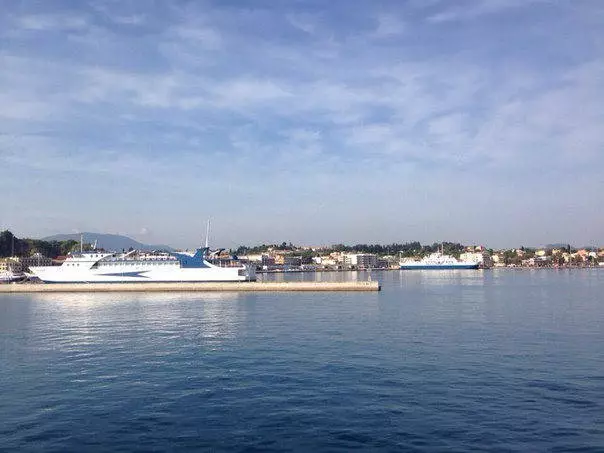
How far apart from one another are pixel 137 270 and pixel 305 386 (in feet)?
211

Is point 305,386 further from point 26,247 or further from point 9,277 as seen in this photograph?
point 26,247

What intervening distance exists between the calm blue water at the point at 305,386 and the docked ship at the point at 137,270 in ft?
136

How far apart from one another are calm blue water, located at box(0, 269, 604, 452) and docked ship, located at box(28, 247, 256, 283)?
41.5 m

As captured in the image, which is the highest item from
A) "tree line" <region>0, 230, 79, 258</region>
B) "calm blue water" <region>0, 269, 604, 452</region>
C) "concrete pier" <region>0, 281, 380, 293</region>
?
"tree line" <region>0, 230, 79, 258</region>

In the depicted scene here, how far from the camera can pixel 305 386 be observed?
17.3 m

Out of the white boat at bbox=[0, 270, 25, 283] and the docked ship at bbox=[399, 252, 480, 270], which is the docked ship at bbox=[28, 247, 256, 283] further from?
the docked ship at bbox=[399, 252, 480, 270]

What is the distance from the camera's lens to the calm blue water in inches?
499

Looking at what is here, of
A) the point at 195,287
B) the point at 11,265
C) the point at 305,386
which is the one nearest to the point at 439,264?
the point at 195,287

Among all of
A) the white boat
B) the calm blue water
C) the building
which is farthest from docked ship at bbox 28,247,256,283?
the building

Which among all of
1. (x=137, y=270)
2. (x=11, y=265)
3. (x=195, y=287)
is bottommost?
(x=195, y=287)

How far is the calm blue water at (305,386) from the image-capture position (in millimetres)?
12672

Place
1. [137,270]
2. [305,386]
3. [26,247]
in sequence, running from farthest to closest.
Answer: [26,247] < [137,270] < [305,386]

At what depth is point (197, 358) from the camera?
22.4 m

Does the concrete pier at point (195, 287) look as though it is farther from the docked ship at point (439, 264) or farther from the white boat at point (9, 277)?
the docked ship at point (439, 264)
